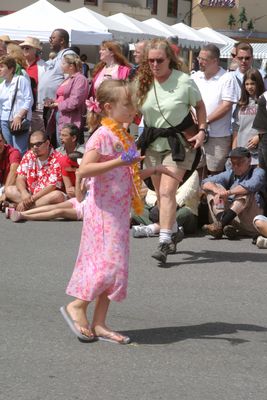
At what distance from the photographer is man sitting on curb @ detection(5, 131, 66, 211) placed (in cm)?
1147

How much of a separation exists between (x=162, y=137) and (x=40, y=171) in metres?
3.39

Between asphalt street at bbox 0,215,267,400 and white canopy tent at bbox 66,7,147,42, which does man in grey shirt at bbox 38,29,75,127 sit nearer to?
asphalt street at bbox 0,215,267,400

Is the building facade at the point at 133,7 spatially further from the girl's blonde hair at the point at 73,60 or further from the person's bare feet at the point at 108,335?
the person's bare feet at the point at 108,335

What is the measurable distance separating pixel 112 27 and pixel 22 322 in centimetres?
1897

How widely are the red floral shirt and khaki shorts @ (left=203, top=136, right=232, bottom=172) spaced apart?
6.12 ft

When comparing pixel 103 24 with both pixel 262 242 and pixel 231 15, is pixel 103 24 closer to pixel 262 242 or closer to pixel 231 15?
pixel 262 242

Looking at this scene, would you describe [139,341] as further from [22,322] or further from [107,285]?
[22,322]

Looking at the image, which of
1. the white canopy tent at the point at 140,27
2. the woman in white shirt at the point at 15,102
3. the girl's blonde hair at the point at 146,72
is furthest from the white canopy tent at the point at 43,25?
the girl's blonde hair at the point at 146,72

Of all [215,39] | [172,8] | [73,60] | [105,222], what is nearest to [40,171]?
[73,60]

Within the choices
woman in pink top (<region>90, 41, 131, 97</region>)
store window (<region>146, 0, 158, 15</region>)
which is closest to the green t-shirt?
woman in pink top (<region>90, 41, 131, 97</region>)

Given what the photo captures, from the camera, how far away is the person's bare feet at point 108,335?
5852 mm

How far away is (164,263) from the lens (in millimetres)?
8547

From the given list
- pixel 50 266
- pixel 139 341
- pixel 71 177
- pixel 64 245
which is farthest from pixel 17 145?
pixel 139 341

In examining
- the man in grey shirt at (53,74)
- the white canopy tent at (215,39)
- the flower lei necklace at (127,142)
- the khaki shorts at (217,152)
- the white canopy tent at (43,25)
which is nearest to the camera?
the flower lei necklace at (127,142)
